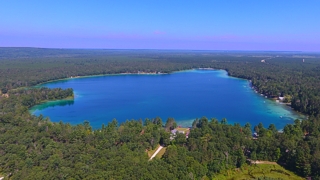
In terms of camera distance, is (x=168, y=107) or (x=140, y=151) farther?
(x=168, y=107)

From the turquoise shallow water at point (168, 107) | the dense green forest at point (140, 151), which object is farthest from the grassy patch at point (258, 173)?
the turquoise shallow water at point (168, 107)

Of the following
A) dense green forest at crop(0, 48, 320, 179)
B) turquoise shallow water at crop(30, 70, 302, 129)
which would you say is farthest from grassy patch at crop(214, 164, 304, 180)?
turquoise shallow water at crop(30, 70, 302, 129)

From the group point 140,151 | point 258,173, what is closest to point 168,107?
point 140,151

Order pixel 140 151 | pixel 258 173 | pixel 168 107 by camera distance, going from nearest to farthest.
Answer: pixel 258 173, pixel 140 151, pixel 168 107

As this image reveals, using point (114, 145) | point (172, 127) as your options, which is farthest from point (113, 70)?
point (114, 145)

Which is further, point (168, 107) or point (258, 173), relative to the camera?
point (168, 107)

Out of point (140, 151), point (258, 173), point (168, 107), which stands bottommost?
point (258, 173)

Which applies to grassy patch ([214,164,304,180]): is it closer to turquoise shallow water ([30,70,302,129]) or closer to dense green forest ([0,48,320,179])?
dense green forest ([0,48,320,179])

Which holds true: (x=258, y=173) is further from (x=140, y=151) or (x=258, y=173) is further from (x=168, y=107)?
(x=168, y=107)

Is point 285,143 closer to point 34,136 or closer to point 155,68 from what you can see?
point 34,136

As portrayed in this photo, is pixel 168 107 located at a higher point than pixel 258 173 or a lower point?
higher

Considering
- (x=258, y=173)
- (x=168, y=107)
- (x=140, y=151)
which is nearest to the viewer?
(x=258, y=173)
